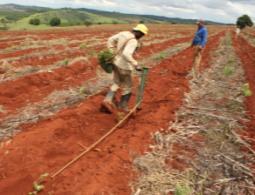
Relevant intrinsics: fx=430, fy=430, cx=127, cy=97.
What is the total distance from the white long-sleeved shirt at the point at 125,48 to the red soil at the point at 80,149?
1.01m

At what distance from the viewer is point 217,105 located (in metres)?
9.09

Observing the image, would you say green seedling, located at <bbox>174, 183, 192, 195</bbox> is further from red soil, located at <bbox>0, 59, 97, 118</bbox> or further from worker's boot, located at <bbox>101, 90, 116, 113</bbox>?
red soil, located at <bbox>0, 59, 97, 118</bbox>

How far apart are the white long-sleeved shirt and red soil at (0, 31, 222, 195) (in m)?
1.01

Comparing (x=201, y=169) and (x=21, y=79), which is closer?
(x=201, y=169)

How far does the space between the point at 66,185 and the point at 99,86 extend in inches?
225

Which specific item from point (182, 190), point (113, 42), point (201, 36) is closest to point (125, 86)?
point (113, 42)

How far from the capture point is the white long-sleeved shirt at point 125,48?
754 cm

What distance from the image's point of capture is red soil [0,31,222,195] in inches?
207

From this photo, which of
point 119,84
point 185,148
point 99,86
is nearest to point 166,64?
point 99,86

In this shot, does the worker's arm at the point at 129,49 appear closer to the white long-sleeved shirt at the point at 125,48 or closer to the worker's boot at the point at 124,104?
the white long-sleeved shirt at the point at 125,48

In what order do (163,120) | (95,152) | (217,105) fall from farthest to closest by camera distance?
(217,105) → (163,120) → (95,152)

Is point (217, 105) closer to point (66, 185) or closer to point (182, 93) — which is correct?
point (182, 93)

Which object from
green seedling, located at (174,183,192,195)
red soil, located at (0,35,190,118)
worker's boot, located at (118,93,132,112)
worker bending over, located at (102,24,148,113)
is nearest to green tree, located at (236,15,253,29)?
red soil, located at (0,35,190,118)

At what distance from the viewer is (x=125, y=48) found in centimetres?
756
